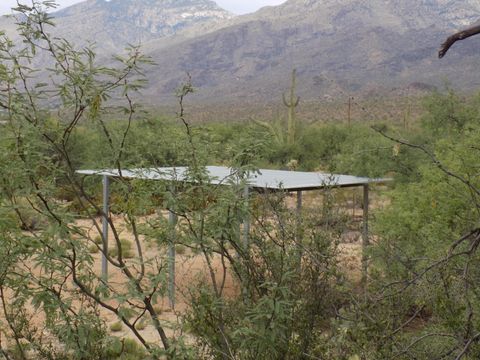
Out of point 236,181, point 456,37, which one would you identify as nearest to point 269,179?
point 236,181

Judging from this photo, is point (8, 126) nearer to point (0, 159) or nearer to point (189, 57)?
point (0, 159)

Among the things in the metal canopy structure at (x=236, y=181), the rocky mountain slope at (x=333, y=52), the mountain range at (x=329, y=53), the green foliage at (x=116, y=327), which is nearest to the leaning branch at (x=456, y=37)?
the metal canopy structure at (x=236, y=181)

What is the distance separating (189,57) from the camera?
164 meters

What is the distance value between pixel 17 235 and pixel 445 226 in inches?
255

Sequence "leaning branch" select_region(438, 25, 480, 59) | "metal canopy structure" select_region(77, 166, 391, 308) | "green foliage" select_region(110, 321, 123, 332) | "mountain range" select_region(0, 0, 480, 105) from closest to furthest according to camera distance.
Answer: "leaning branch" select_region(438, 25, 480, 59)
"metal canopy structure" select_region(77, 166, 391, 308)
"green foliage" select_region(110, 321, 123, 332)
"mountain range" select_region(0, 0, 480, 105)

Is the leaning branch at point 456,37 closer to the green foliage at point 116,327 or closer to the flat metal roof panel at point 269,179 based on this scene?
the flat metal roof panel at point 269,179

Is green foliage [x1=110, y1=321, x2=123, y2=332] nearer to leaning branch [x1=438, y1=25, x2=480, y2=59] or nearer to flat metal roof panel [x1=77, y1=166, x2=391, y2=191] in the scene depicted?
flat metal roof panel [x1=77, y1=166, x2=391, y2=191]

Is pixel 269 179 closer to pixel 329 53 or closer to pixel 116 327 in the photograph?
pixel 116 327

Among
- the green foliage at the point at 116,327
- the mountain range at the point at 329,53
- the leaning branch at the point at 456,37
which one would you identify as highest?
the leaning branch at the point at 456,37

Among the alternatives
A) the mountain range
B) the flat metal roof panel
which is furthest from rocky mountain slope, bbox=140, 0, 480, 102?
the flat metal roof panel

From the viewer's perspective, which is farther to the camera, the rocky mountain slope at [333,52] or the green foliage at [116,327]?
the rocky mountain slope at [333,52]

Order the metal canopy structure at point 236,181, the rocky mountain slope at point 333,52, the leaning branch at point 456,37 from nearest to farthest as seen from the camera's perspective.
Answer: the leaning branch at point 456,37 < the metal canopy structure at point 236,181 < the rocky mountain slope at point 333,52

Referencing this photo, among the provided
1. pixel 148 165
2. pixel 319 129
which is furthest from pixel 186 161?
pixel 319 129

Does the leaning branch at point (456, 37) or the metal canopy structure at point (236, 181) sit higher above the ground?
the leaning branch at point (456, 37)
